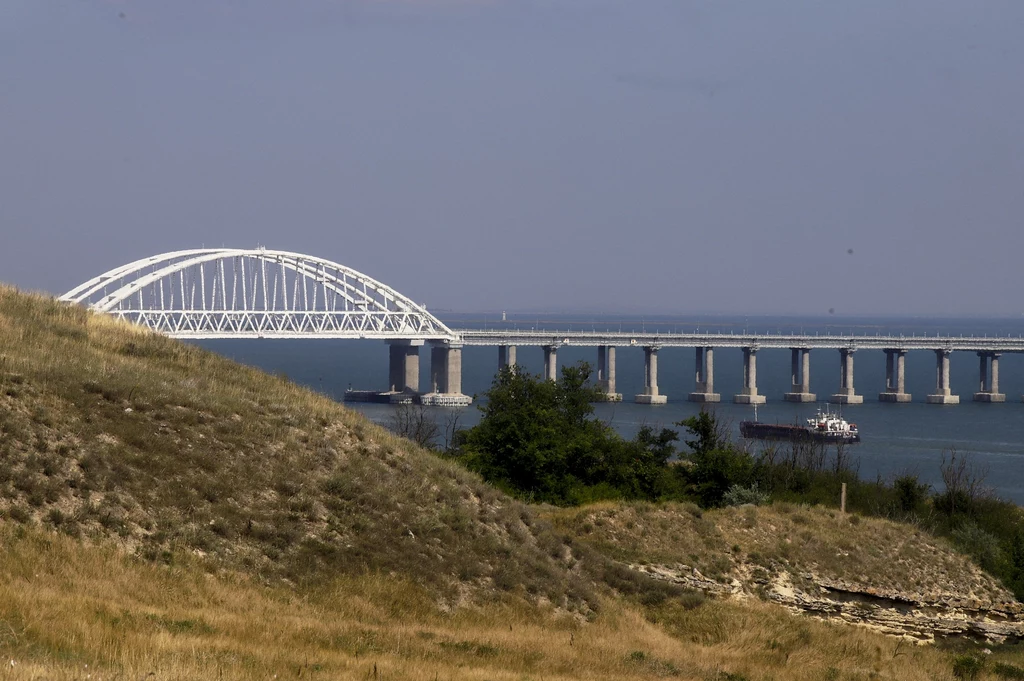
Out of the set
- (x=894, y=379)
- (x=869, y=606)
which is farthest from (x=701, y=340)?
(x=869, y=606)

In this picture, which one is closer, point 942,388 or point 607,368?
point 607,368

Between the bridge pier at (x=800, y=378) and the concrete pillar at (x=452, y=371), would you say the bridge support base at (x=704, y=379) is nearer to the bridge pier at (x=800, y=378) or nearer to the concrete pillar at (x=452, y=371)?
the bridge pier at (x=800, y=378)

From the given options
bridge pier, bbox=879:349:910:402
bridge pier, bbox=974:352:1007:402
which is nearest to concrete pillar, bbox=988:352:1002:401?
bridge pier, bbox=974:352:1007:402

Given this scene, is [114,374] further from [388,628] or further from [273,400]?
[388,628]

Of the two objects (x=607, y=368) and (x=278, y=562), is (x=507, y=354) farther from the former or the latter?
(x=278, y=562)

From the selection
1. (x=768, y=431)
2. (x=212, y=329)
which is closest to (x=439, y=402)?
(x=212, y=329)

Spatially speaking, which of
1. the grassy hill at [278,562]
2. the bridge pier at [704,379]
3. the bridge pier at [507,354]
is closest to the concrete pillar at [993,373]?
the bridge pier at [704,379]

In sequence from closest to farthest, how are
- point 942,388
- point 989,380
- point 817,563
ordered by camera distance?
point 817,563
point 942,388
point 989,380
